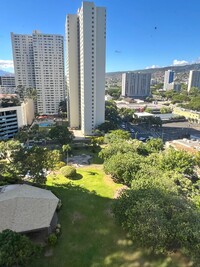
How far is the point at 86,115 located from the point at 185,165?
3931cm

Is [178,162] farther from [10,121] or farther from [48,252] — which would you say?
[10,121]

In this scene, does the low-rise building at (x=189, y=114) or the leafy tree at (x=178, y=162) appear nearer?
the leafy tree at (x=178, y=162)

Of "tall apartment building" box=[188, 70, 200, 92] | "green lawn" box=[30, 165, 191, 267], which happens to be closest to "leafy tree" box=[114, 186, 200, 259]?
"green lawn" box=[30, 165, 191, 267]

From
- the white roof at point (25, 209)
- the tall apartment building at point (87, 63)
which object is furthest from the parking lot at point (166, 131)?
the white roof at point (25, 209)

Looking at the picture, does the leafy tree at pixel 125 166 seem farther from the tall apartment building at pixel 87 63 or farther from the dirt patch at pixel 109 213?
the tall apartment building at pixel 87 63

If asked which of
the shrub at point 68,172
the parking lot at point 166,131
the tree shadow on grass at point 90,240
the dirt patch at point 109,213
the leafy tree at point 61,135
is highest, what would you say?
the leafy tree at point 61,135

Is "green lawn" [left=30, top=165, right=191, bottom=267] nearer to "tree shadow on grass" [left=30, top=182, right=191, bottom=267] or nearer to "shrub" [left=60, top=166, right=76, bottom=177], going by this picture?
"tree shadow on grass" [left=30, top=182, right=191, bottom=267]

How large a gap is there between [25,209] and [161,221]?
1496 cm

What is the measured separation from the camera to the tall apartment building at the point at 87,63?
5728 centimetres

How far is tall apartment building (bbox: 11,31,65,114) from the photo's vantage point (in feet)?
281

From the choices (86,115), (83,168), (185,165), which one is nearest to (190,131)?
(86,115)

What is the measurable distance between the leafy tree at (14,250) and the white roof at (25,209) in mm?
4059

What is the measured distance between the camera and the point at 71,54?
219 feet

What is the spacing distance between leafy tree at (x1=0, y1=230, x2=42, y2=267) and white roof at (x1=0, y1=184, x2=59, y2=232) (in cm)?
406
